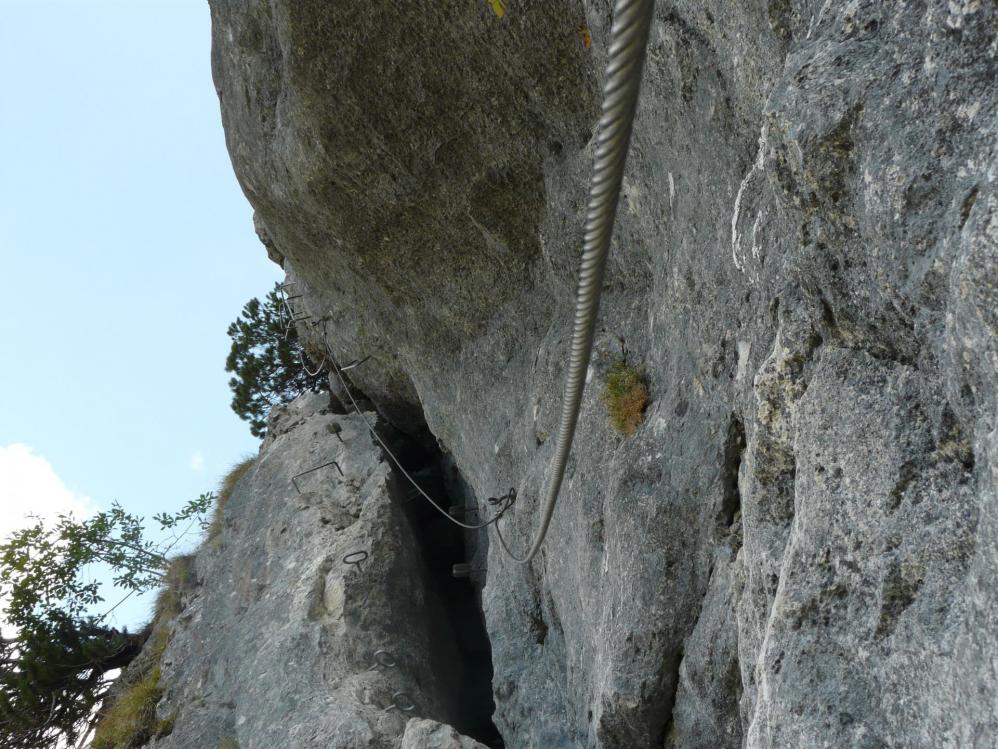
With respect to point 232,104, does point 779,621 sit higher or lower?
lower

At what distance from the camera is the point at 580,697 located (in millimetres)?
6852

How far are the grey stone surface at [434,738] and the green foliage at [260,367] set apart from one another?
42.6 ft

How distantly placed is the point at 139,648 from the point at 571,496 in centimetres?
1296

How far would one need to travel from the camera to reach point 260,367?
19.6 metres

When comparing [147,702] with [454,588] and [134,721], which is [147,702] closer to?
[134,721]

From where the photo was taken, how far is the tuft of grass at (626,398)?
6.24m

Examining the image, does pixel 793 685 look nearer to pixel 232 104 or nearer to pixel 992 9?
pixel 992 9

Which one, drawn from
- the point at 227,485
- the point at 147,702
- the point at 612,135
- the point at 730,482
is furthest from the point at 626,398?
the point at 227,485

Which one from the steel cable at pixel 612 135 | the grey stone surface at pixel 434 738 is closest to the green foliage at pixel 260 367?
the grey stone surface at pixel 434 738

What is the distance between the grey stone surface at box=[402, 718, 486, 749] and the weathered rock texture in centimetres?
93

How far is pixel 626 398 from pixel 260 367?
1467 cm

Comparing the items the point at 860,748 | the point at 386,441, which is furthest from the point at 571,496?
the point at 386,441

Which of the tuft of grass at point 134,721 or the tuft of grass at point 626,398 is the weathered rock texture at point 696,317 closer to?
the tuft of grass at point 626,398

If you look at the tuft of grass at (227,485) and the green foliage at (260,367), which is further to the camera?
the green foliage at (260,367)
